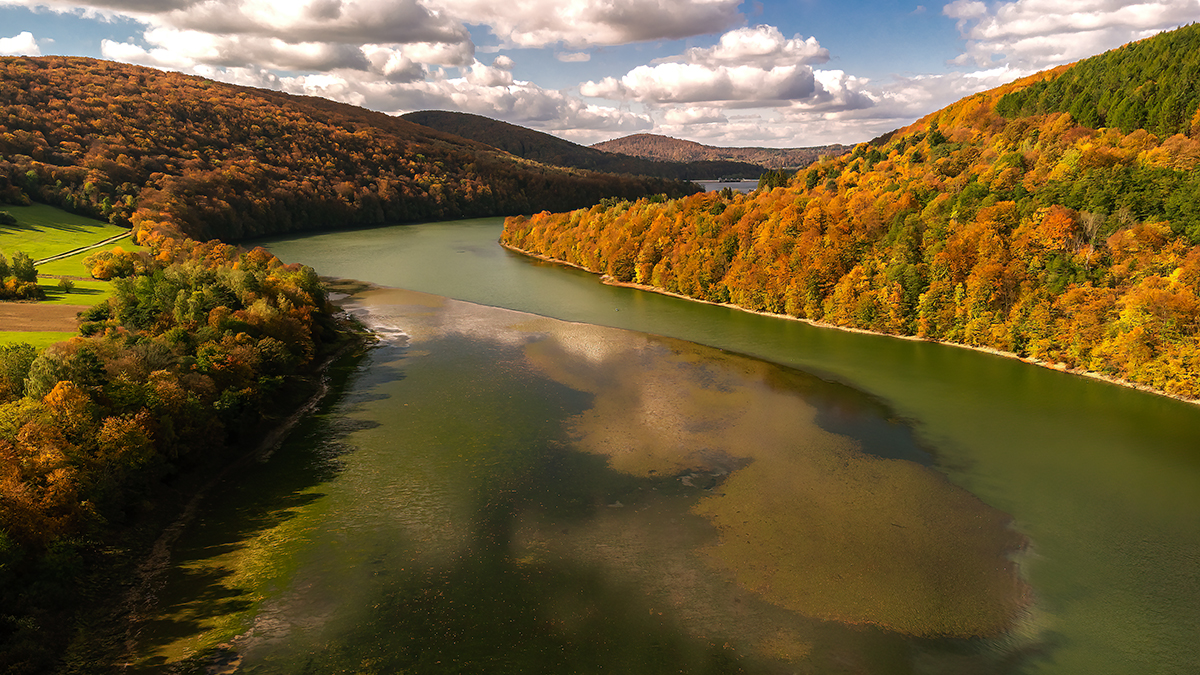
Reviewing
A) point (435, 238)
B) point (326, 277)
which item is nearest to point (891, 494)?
point (326, 277)

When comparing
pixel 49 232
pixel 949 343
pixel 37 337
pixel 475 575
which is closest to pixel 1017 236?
pixel 949 343

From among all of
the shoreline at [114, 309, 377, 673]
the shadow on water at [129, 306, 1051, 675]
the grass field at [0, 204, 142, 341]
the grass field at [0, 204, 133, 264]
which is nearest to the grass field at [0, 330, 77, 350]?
the grass field at [0, 204, 142, 341]

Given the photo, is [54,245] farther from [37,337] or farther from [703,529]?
[703,529]

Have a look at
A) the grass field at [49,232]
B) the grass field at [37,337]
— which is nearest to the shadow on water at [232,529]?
the grass field at [37,337]

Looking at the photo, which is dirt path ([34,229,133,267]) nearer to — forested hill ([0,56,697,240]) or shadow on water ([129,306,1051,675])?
forested hill ([0,56,697,240])

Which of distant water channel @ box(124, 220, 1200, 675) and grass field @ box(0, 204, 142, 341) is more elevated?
grass field @ box(0, 204, 142, 341)

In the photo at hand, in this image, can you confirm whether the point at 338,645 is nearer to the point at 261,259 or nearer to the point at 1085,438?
the point at 1085,438
